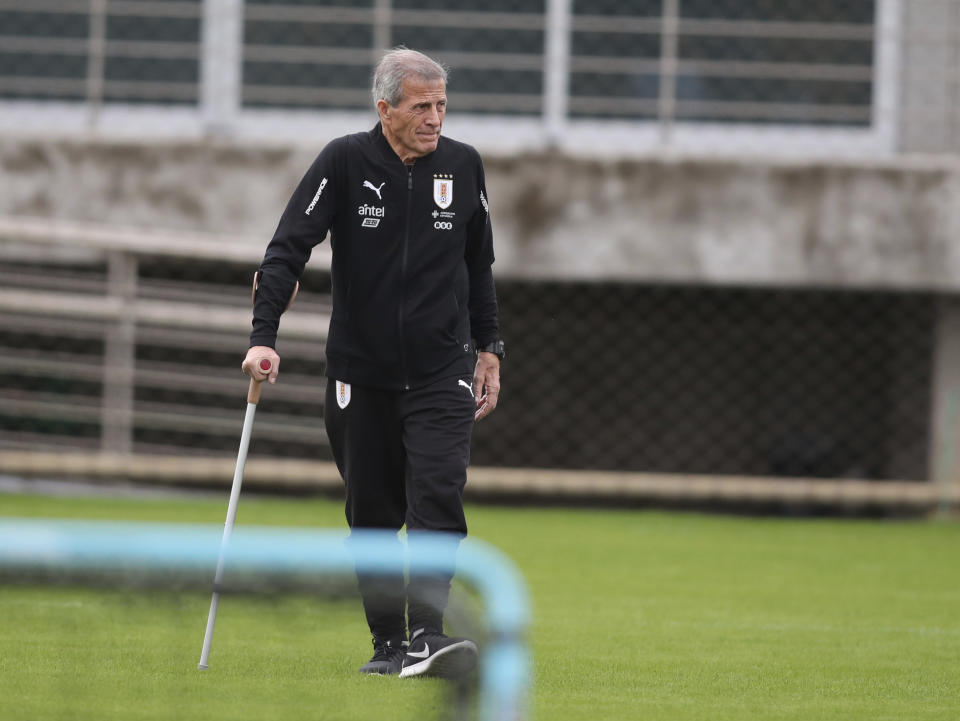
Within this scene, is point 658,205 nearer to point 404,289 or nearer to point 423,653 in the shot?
point 404,289

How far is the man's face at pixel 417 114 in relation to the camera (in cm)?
477

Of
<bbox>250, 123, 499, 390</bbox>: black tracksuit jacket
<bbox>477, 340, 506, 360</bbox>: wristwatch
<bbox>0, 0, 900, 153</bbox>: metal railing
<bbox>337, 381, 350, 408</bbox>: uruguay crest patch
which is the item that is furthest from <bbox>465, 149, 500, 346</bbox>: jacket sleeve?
<bbox>0, 0, 900, 153</bbox>: metal railing

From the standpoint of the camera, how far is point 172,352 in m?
11.6

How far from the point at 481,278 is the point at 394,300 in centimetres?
39

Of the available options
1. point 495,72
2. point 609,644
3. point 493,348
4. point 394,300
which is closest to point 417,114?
point 394,300

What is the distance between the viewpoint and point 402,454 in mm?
4961

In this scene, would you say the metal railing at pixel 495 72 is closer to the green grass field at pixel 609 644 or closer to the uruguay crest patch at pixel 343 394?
the green grass field at pixel 609 644

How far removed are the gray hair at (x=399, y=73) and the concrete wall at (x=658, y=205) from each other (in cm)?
549

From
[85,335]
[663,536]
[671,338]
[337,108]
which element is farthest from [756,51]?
[85,335]

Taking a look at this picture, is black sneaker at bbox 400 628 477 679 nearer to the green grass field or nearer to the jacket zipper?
the green grass field

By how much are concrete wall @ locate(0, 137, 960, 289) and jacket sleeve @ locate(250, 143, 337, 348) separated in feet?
18.0

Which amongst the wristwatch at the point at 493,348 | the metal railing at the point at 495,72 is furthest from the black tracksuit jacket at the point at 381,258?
the metal railing at the point at 495,72

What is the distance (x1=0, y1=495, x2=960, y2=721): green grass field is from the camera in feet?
12.2

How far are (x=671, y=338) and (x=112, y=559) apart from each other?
9.28 m
